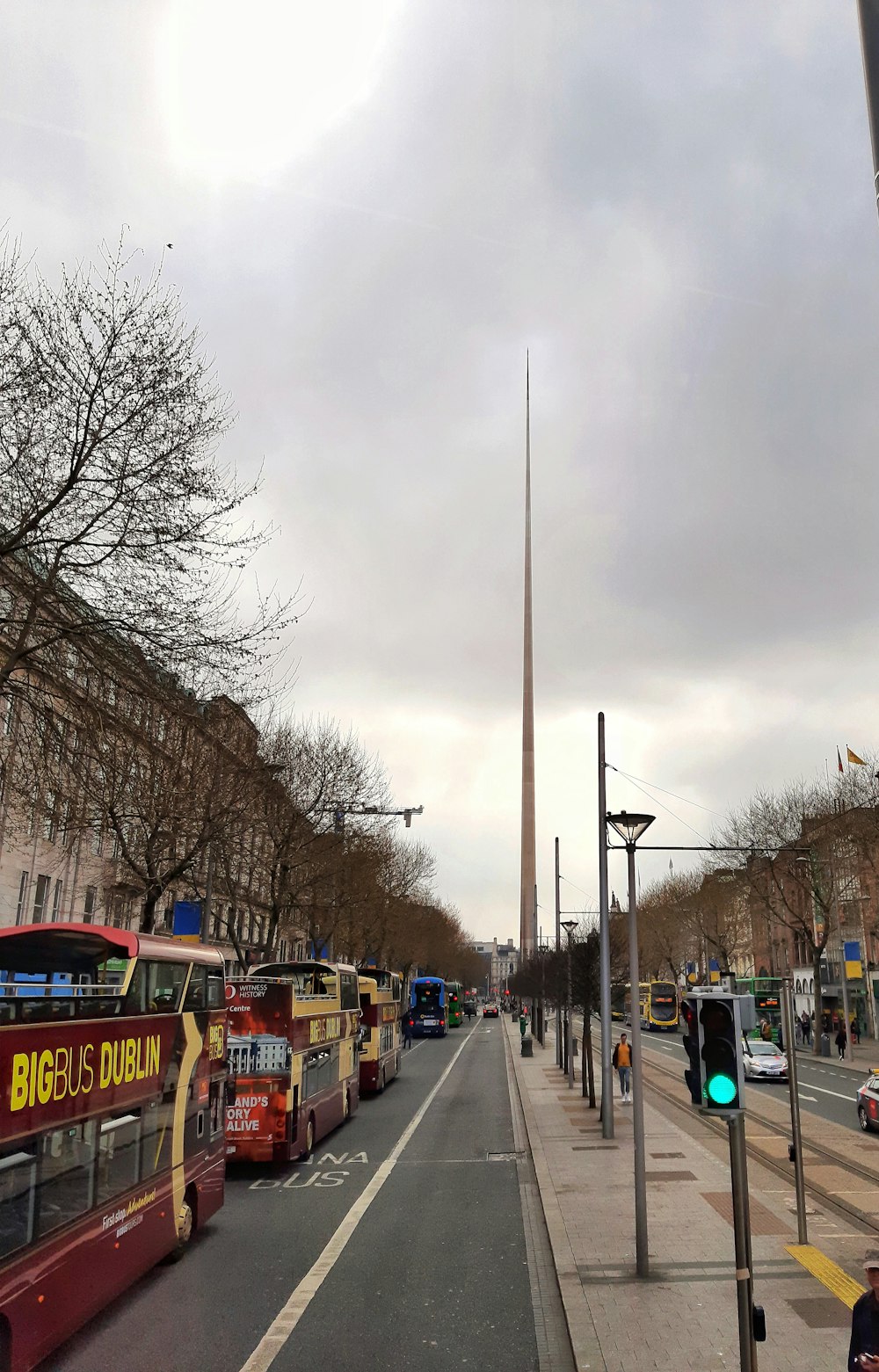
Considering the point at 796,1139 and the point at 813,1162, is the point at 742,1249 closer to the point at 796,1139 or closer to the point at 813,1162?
the point at 796,1139

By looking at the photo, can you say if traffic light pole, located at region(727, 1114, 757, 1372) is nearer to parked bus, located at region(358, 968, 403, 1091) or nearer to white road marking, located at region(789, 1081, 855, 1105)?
parked bus, located at region(358, 968, 403, 1091)

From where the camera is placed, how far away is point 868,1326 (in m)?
5.59

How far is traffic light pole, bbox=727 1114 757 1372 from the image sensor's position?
6895mm

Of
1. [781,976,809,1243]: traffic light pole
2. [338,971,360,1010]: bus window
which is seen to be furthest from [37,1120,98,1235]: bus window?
[338,971,360,1010]: bus window

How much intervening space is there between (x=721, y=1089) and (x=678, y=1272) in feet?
14.4

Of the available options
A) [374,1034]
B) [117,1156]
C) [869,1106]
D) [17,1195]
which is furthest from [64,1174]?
[374,1034]

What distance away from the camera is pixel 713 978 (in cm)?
8781

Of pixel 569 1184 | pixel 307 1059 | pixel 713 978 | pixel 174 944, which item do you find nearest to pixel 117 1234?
pixel 174 944

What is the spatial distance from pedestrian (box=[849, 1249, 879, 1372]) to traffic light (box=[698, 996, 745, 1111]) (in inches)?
77.2

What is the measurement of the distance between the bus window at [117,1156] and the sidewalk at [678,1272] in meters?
4.27

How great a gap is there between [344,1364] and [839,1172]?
39.1 feet

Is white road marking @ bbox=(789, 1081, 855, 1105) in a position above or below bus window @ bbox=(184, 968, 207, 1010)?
below

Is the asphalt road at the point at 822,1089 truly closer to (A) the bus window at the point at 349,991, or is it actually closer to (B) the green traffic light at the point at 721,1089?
(A) the bus window at the point at 349,991

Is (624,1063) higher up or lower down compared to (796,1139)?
lower down
